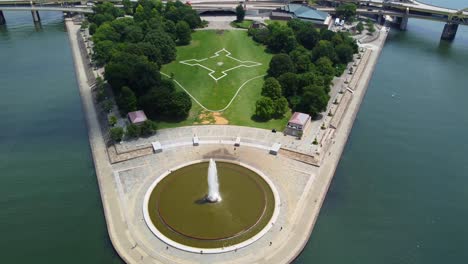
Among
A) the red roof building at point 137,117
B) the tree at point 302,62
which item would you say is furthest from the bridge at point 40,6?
the tree at point 302,62

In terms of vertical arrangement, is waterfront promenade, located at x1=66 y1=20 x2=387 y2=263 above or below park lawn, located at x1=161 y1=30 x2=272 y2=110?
below

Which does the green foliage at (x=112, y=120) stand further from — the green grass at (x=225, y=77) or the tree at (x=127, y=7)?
the tree at (x=127, y=7)

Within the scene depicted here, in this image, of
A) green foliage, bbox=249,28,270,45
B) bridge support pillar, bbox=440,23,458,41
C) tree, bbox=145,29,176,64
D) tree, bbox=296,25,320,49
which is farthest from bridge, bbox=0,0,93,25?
bridge support pillar, bbox=440,23,458,41

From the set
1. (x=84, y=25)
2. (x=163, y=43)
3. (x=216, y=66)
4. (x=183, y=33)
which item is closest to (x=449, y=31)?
(x=216, y=66)

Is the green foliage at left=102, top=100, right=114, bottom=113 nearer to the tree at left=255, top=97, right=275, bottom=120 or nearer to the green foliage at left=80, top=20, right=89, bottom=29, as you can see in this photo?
the tree at left=255, top=97, right=275, bottom=120

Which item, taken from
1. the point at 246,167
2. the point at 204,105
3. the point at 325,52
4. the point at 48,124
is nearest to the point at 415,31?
the point at 325,52

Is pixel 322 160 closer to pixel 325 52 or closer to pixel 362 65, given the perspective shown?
A: pixel 325 52

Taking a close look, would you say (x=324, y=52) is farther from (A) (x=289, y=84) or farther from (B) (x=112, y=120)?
(B) (x=112, y=120)

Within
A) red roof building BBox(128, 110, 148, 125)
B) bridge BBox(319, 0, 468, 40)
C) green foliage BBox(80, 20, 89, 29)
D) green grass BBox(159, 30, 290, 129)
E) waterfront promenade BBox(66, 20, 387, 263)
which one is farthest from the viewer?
bridge BBox(319, 0, 468, 40)
